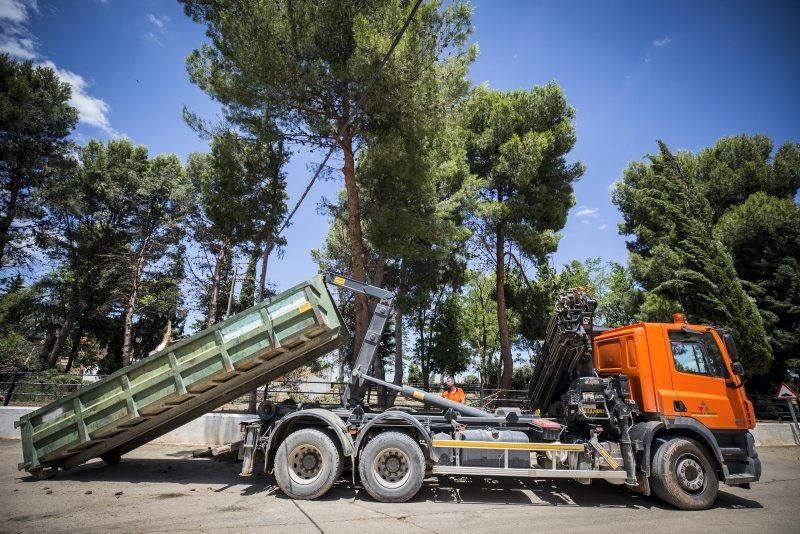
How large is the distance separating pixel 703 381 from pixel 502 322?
42.3ft

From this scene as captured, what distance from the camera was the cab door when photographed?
19.1ft

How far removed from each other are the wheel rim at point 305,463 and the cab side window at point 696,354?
5.78 m

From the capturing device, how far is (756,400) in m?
15.9

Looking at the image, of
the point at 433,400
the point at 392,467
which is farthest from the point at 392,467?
the point at 433,400

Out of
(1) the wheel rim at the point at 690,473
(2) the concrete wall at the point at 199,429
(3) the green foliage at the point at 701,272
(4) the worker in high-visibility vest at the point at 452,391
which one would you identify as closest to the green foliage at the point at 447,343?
(3) the green foliage at the point at 701,272

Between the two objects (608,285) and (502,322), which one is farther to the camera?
(608,285)

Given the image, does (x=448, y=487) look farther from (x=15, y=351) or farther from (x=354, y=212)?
(x=15, y=351)

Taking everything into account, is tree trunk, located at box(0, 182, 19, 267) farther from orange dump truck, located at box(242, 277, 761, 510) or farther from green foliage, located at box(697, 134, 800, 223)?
green foliage, located at box(697, 134, 800, 223)

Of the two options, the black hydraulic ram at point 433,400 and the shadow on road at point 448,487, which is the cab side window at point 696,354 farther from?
the black hydraulic ram at point 433,400

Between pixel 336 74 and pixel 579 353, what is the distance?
9.20 metres

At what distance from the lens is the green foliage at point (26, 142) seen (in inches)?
728

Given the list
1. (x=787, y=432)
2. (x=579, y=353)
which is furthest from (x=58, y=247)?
(x=787, y=432)

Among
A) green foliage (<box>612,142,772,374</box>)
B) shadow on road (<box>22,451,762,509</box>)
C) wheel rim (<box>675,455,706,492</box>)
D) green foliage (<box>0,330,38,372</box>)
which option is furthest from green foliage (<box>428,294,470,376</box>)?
green foliage (<box>0,330,38,372</box>)

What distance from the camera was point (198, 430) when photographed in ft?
32.9
